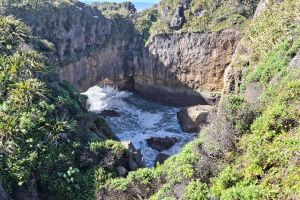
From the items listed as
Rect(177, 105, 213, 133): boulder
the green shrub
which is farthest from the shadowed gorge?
Rect(177, 105, 213, 133): boulder

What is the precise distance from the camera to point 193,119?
43.6 metres

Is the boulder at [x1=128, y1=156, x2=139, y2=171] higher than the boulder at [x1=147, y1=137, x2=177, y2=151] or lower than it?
higher

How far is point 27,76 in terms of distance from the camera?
27.8 m

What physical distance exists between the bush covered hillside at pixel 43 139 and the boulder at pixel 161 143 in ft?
32.3

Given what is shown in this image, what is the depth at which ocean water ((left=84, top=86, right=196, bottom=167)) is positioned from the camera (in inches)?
1604

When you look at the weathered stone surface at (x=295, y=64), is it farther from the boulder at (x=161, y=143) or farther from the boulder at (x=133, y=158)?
the boulder at (x=161, y=143)

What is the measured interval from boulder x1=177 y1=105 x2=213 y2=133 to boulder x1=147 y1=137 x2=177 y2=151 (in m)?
3.82

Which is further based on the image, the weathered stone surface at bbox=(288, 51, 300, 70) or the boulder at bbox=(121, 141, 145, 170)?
the boulder at bbox=(121, 141, 145, 170)

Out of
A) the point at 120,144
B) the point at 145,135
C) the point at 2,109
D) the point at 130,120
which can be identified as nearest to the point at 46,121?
the point at 2,109

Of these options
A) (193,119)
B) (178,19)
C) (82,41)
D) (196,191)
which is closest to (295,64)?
(196,191)

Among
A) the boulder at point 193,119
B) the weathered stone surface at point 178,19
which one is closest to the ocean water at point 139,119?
the boulder at point 193,119

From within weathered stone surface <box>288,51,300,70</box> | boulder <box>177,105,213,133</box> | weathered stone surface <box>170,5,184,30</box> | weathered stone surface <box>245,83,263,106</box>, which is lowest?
boulder <box>177,105,213,133</box>

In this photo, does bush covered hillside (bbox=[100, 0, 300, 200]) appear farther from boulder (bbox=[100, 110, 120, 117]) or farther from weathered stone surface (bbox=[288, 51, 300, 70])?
boulder (bbox=[100, 110, 120, 117])

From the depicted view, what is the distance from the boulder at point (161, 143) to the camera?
39031 millimetres
